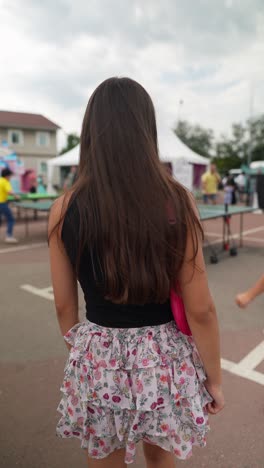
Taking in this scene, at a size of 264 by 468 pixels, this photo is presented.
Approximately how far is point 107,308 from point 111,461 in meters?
0.63

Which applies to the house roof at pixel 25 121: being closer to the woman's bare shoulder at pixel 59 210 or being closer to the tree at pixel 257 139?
the tree at pixel 257 139

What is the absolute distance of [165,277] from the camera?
1.19m

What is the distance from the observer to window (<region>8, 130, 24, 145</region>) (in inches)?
1476

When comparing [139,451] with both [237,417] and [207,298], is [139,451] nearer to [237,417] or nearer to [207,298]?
[237,417]

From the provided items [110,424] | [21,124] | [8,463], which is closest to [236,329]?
[8,463]

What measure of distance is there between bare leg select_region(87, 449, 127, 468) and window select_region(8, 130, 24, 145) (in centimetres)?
3945

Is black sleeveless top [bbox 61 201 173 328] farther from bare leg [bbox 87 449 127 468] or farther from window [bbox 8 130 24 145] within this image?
window [bbox 8 130 24 145]

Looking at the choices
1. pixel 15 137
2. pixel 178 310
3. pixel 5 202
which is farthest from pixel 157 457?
pixel 15 137

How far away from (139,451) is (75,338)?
4.18ft

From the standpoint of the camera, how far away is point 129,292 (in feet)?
3.98

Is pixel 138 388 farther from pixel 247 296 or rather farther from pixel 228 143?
pixel 228 143

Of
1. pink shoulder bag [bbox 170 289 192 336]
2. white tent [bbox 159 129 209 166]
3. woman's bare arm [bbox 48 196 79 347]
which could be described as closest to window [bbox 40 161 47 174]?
white tent [bbox 159 129 209 166]

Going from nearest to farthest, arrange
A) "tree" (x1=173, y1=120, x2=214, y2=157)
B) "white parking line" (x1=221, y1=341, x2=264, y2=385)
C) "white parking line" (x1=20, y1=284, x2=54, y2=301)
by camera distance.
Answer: "white parking line" (x1=221, y1=341, x2=264, y2=385) < "white parking line" (x1=20, y1=284, x2=54, y2=301) < "tree" (x1=173, y1=120, x2=214, y2=157)

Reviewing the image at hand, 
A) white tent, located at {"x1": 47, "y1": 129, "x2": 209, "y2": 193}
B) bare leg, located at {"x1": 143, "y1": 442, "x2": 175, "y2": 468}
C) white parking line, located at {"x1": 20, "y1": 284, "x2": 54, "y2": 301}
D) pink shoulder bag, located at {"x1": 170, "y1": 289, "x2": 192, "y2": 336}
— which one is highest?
white tent, located at {"x1": 47, "y1": 129, "x2": 209, "y2": 193}
